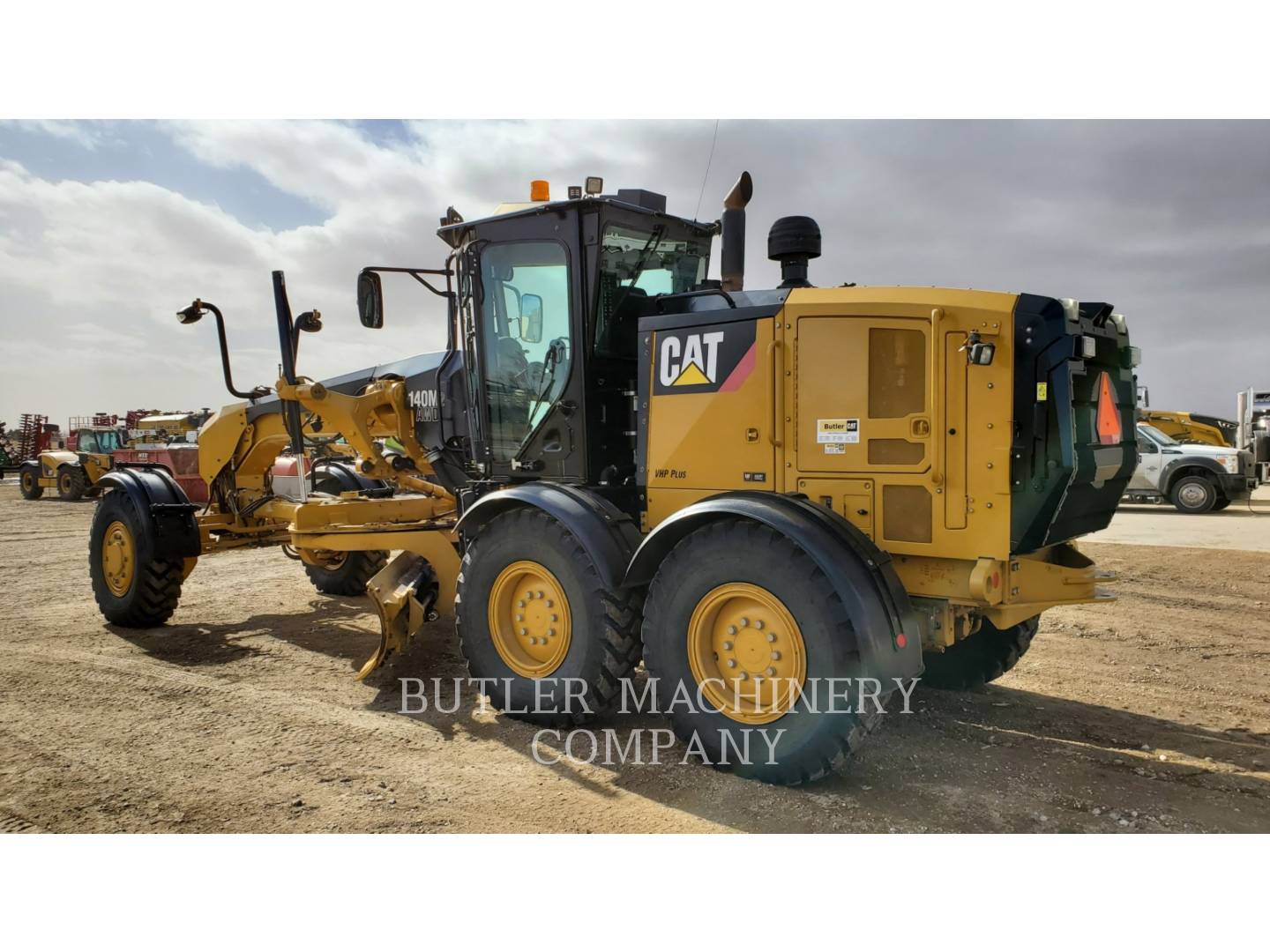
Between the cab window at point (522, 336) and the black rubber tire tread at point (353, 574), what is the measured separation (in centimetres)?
361

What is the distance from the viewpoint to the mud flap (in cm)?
553

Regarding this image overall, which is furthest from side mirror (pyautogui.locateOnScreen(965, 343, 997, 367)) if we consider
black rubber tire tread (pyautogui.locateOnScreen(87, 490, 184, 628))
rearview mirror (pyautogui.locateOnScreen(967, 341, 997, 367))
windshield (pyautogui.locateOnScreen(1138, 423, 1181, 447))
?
windshield (pyautogui.locateOnScreen(1138, 423, 1181, 447))

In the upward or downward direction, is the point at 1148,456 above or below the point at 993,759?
above

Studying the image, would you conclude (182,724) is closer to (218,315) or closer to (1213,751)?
(218,315)

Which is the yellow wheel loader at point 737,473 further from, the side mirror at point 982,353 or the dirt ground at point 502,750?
the dirt ground at point 502,750

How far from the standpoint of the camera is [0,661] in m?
6.07

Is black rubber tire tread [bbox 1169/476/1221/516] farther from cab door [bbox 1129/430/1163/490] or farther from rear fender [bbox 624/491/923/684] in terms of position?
rear fender [bbox 624/491/923/684]

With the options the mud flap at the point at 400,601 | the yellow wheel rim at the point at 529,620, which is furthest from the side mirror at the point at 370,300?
the yellow wheel rim at the point at 529,620

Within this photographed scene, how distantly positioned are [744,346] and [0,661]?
581 centimetres

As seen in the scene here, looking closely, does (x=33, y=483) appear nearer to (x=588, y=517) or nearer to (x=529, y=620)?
(x=529, y=620)

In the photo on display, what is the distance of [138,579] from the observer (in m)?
6.95

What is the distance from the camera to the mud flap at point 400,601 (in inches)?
218

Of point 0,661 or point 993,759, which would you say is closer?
point 993,759

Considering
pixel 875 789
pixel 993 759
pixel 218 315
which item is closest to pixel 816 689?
pixel 875 789
